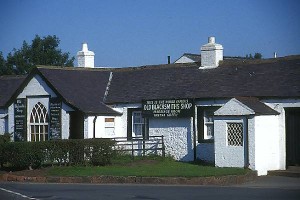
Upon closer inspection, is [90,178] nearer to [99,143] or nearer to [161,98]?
[99,143]

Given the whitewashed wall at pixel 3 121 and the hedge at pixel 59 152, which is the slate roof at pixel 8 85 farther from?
the hedge at pixel 59 152

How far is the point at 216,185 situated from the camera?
21.5 meters

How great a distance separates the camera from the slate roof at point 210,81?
2764 centimetres

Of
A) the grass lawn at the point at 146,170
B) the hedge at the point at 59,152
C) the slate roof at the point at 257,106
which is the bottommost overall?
the grass lawn at the point at 146,170

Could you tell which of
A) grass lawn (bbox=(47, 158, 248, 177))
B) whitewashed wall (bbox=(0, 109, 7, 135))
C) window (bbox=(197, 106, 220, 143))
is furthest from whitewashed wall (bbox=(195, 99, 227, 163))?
whitewashed wall (bbox=(0, 109, 7, 135))

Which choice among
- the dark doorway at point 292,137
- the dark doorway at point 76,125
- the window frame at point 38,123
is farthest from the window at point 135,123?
the dark doorway at point 292,137

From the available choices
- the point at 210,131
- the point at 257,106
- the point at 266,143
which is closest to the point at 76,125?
the point at 210,131

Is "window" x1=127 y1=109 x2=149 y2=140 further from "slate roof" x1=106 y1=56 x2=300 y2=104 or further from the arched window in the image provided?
the arched window

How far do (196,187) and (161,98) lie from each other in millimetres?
10517

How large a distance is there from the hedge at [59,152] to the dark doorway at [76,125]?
16.2 feet

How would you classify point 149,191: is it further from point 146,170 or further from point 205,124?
point 205,124

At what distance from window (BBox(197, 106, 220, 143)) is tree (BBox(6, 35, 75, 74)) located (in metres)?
37.7

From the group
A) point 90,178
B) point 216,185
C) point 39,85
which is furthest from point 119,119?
point 216,185

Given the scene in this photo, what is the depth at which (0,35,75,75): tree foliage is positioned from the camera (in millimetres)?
65625
